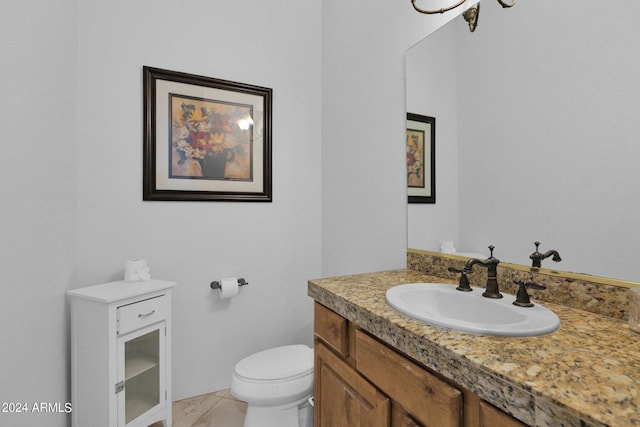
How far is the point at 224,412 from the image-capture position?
189 cm

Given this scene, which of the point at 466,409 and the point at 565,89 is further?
the point at 565,89

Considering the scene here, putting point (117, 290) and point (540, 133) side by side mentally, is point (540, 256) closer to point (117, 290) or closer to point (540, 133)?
point (540, 133)

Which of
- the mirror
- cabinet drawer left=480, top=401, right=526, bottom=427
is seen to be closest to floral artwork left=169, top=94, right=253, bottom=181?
the mirror

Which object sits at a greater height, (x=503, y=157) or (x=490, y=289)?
(x=503, y=157)

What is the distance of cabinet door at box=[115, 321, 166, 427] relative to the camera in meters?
1.50

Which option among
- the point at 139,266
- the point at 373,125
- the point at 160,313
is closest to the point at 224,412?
the point at 160,313

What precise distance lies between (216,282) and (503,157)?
5.63ft

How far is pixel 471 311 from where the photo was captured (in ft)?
3.42

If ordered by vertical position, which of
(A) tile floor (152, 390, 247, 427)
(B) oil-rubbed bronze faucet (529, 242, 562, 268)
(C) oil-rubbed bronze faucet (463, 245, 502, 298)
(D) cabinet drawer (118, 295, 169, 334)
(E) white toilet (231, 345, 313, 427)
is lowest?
(A) tile floor (152, 390, 247, 427)

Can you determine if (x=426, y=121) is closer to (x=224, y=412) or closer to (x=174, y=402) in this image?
(x=224, y=412)

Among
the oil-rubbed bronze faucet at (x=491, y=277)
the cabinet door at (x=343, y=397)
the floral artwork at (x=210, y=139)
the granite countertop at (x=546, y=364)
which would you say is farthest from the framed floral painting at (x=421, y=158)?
the floral artwork at (x=210, y=139)

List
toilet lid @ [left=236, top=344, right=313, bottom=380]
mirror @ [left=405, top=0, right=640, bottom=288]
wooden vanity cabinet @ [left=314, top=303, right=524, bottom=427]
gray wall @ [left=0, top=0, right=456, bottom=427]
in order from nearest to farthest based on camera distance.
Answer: wooden vanity cabinet @ [left=314, top=303, right=524, bottom=427] < mirror @ [left=405, top=0, right=640, bottom=288] < gray wall @ [left=0, top=0, right=456, bottom=427] < toilet lid @ [left=236, top=344, right=313, bottom=380]

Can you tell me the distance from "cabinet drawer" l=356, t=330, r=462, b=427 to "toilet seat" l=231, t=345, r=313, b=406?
27.7 inches

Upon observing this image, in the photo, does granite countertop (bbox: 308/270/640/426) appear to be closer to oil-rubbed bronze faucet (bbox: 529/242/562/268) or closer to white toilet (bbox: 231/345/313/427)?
oil-rubbed bronze faucet (bbox: 529/242/562/268)
